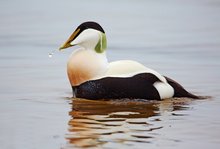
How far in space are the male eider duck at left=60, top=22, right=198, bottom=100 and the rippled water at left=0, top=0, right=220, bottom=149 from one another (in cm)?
11

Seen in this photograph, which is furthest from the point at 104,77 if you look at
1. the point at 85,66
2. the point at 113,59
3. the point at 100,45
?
the point at 113,59

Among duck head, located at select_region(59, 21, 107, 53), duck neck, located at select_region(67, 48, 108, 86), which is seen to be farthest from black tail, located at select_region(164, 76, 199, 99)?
duck head, located at select_region(59, 21, 107, 53)

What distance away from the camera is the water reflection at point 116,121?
28.7 ft

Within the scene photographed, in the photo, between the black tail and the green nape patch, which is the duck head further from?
the black tail

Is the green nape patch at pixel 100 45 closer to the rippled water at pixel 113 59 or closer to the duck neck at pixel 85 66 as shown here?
the duck neck at pixel 85 66

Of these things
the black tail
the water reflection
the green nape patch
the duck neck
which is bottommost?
the water reflection

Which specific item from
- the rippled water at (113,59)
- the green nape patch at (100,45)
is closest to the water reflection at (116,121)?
the rippled water at (113,59)

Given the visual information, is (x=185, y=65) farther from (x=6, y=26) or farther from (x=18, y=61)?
(x=6, y=26)

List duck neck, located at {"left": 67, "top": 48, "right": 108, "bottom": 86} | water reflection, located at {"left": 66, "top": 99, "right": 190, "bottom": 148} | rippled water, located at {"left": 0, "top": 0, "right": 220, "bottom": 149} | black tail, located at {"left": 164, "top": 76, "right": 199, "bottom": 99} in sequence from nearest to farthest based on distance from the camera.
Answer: water reflection, located at {"left": 66, "top": 99, "right": 190, "bottom": 148}, rippled water, located at {"left": 0, "top": 0, "right": 220, "bottom": 149}, duck neck, located at {"left": 67, "top": 48, "right": 108, "bottom": 86}, black tail, located at {"left": 164, "top": 76, "right": 199, "bottom": 99}

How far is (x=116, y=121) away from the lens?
32.3 feet

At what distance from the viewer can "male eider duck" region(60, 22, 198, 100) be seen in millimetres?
11148

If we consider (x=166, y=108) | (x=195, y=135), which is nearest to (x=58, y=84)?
(x=166, y=108)

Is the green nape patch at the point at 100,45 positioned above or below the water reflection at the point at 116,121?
above

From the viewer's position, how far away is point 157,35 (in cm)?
1830
